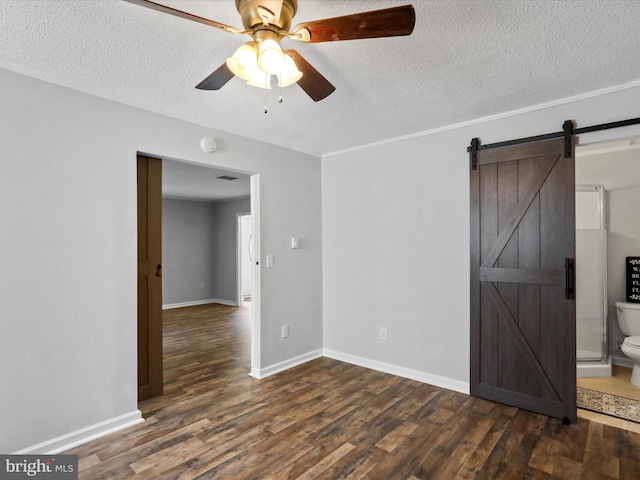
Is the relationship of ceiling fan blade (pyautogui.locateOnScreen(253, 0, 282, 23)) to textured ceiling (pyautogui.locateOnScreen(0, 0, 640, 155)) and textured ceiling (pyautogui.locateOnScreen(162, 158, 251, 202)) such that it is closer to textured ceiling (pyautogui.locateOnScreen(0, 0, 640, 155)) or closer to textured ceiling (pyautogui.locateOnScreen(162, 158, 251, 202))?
textured ceiling (pyautogui.locateOnScreen(0, 0, 640, 155))

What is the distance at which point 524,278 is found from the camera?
2775mm

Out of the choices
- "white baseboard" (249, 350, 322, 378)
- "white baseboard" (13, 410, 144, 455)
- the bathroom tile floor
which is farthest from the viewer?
"white baseboard" (249, 350, 322, 378)

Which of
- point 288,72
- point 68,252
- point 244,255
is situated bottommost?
point 244,255

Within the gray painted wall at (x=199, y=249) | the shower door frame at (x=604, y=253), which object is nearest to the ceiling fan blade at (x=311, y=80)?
the shower door frame at (x=604, y=253)

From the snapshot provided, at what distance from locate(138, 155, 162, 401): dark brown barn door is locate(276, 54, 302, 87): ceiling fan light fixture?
179cm

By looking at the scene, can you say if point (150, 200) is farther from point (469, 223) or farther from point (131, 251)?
point (469, 223)

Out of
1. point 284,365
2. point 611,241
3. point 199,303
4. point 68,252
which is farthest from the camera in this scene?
point 199,303

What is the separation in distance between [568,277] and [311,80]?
7.71 feet

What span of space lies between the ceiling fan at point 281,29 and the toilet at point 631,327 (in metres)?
3.64

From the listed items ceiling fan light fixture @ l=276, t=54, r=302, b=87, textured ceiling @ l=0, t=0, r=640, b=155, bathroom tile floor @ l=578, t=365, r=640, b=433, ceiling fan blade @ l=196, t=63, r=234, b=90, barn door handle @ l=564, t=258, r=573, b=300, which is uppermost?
textured ceiling @ l=0, t=0, r=640, b=155

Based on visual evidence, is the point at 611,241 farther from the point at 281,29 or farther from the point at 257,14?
the point at 257,14

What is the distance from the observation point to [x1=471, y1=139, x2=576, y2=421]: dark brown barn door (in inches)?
103

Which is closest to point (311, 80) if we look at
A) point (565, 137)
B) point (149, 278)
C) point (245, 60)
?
point (245, 60)

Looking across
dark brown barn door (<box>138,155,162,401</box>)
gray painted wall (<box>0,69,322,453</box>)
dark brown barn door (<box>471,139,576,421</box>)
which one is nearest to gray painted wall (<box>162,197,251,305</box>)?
dark brown barn door (<box>138,155,162,401</box>)
